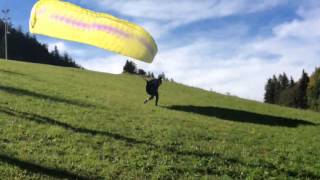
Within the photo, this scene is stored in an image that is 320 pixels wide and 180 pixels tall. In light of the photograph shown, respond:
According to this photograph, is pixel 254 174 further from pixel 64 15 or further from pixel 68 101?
pixel 68 101

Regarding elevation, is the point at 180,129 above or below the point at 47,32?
below

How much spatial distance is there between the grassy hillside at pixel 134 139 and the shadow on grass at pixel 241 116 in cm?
12

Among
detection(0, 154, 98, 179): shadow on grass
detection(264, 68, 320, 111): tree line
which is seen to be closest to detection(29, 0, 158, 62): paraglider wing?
detection(0, 154, 98, 179): shadow on grass

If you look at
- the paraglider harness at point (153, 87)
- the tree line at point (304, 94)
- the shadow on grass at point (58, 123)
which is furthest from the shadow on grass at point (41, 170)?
the tree line at point (304, 94)

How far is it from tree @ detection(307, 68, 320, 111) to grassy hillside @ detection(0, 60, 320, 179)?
119044 millimetres

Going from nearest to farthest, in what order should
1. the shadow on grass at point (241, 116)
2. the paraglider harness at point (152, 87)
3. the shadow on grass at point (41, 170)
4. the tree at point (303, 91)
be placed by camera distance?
the shadow on grass at point (41, 170) < the shadow on grass at point (241, 116) < the paraglider harness at point (152, 87) < the tree at point (303, 91)

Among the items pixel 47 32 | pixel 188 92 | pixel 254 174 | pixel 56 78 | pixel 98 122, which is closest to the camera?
pixel 254 174

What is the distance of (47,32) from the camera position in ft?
82.3

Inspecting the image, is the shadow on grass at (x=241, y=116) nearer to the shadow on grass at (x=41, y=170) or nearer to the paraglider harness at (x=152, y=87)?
the paraglider harness at (x=152, y=87)

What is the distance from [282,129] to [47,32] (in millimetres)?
17778

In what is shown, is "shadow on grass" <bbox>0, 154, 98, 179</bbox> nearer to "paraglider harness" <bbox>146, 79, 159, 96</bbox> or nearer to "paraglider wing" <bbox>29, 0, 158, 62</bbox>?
"paraglider wing" <bbox>29, 0, 158, 62</bbox>

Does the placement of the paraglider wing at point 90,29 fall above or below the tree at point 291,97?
below

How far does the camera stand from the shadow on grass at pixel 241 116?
41250 millimetres

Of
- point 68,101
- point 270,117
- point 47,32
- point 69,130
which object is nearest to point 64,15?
point 47,32
